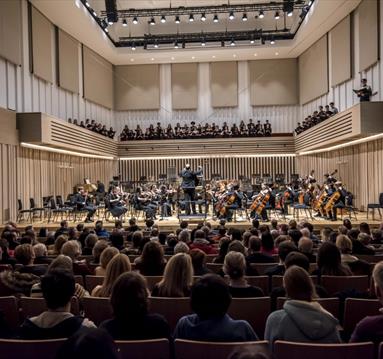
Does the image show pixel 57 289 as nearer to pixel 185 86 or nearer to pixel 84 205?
pixel 84 205

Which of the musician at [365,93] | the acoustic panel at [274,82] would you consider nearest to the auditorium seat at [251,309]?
the musician at [365,93]

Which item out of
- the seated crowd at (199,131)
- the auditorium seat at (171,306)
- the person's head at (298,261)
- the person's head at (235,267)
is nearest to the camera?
the auditorium seat at (171,306)

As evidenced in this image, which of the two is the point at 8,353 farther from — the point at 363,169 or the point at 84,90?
the point at 84,90

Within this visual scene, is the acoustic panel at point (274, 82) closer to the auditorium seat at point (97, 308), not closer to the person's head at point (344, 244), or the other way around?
the person's head at point (344, 244)

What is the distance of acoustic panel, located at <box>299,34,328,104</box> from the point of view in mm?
21406

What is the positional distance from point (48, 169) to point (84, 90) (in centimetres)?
562

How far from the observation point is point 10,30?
15141 millimetres

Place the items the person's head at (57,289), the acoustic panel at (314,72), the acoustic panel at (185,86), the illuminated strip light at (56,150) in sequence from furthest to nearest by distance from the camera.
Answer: the acoustic panel at (185,86) → the acoustic panel at (314,72) → the illuminated strip light at (56,150) → the person's head at (57,289)

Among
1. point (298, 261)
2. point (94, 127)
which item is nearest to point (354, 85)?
point (94, 127)

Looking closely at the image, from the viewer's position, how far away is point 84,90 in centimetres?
2219

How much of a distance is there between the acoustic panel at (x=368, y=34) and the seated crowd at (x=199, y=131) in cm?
798

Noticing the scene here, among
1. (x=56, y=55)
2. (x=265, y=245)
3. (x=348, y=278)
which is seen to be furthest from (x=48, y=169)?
(x=348, y=278)

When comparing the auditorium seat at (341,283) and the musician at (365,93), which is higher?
the musician at (365,93)

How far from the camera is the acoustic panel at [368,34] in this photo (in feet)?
50.4
